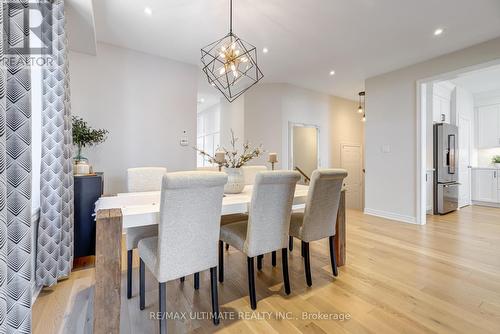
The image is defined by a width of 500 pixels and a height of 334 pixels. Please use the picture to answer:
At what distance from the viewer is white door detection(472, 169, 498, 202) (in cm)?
521

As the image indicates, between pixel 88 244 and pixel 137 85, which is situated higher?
pixel 137 85

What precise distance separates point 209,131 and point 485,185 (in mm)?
7019

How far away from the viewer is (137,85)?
11.7ft

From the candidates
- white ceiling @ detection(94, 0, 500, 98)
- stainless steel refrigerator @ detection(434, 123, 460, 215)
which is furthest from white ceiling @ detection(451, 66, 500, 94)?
white ceiling @ detection(94, 0, 500, 98)

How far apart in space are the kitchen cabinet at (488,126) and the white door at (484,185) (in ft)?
2.29

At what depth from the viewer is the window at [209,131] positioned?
6.52 meters

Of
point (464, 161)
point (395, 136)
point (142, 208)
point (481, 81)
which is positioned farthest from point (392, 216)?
point (142, 208)

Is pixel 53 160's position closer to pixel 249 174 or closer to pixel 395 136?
pixel 249 174

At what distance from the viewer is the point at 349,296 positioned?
187cm

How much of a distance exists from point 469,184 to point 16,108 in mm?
7744

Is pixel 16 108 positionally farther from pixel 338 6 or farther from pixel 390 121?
pixel 390 121

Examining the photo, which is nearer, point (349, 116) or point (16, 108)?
point (16, 108)

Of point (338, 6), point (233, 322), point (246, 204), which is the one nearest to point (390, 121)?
point (338, 6)

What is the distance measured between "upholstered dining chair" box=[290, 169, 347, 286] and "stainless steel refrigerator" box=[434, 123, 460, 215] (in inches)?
151
